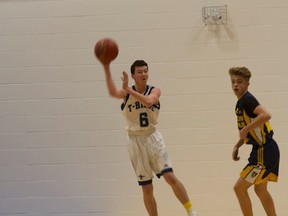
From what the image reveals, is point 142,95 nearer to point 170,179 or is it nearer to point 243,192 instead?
point 170,179

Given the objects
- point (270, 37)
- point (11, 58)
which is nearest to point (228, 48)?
point (270, 37)

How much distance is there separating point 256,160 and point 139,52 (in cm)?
253

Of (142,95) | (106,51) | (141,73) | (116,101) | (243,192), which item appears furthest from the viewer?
(116,101)

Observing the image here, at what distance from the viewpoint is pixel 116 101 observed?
6.72 meters

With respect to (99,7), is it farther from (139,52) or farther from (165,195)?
(165,195)

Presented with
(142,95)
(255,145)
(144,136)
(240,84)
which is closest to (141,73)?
(142,95)

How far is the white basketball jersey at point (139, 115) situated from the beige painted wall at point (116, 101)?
1.45 metres

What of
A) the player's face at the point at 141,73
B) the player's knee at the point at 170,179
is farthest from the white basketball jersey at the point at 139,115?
the player's knee at the point at 170,179

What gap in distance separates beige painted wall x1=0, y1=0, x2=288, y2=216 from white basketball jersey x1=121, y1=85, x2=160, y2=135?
1446mm

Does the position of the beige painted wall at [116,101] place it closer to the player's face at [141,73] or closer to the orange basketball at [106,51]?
the player's face at [141,73]

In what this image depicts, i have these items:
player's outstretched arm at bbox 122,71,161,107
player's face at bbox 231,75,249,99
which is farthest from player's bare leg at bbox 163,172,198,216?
player's face at bbox 231,75,249,99

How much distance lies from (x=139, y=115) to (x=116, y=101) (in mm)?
1589

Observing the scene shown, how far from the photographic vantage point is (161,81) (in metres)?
6.61

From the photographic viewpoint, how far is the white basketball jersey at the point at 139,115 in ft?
16.9
